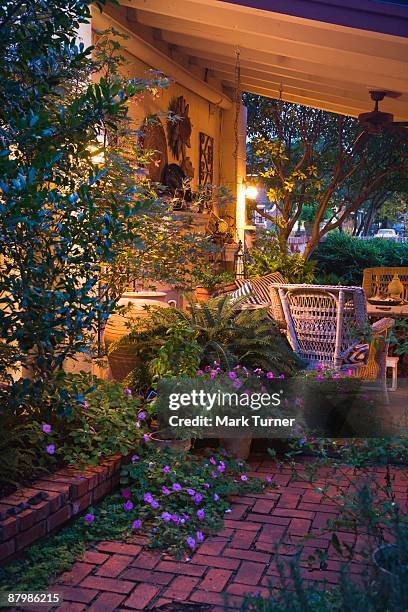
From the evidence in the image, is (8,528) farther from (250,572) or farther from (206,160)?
(206,160)

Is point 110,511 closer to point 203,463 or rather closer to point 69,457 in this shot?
point 69,457

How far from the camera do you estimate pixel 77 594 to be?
2.77 meters

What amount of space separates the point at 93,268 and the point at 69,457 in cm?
95

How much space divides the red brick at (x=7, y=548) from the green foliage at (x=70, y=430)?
33cm

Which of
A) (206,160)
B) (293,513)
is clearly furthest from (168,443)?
(206,160)

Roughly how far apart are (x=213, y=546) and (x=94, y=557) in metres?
0.55

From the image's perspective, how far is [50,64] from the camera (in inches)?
121

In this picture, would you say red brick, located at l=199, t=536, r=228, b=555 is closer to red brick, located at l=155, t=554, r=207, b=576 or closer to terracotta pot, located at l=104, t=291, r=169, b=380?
red brick, located at l=155, t=554, r=207, b=576

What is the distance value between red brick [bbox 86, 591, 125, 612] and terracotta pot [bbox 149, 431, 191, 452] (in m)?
1.31

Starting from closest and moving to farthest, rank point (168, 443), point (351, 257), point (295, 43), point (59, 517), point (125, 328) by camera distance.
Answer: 1. point (59, 517)
2. point (168, 443)
3. point (125, 328)
4. point (295, 43)
5. point (351, 257)

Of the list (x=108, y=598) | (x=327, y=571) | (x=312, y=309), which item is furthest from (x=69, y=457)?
(x=312, y=309)

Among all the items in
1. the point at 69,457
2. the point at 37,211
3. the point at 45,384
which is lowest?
the point at 69,457

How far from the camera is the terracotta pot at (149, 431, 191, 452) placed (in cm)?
407

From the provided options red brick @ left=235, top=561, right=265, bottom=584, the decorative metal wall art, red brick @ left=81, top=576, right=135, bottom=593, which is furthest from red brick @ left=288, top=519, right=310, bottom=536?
the decorative metal wall art
